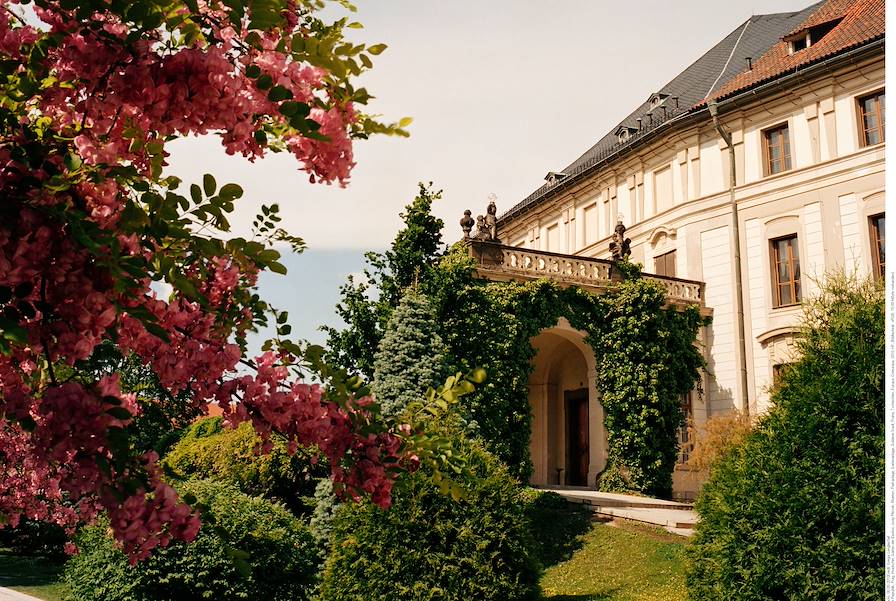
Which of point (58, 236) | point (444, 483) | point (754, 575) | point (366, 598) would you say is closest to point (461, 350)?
point (366, 598)

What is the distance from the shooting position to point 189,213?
2.25 m

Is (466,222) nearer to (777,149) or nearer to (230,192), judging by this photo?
(777,149)

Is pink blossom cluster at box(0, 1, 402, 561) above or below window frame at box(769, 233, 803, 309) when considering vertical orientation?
below

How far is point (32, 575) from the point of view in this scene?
16.0 metres

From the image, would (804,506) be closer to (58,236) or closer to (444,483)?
(444,483)

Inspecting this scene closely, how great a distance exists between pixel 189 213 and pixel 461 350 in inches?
621

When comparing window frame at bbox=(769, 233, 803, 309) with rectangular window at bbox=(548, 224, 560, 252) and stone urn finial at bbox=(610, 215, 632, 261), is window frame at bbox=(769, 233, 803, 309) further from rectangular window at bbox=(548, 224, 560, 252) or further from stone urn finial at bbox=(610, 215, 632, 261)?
rectangular window at bbox=(548, 224, 560, 252)

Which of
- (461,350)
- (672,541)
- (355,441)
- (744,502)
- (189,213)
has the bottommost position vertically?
(672,541)

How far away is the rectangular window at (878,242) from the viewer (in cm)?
2005

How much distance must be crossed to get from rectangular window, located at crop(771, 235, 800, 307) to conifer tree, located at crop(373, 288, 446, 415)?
11278 mm

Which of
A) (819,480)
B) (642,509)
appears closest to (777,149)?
(642,509)

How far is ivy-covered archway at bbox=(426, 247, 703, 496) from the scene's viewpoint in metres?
17.8

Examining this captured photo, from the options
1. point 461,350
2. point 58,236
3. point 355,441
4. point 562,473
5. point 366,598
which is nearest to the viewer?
point 58,236

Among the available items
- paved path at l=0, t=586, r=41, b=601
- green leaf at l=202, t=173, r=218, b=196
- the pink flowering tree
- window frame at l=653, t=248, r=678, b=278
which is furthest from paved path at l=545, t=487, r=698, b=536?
green leaf at l=202, t=173, r=218, b=196
